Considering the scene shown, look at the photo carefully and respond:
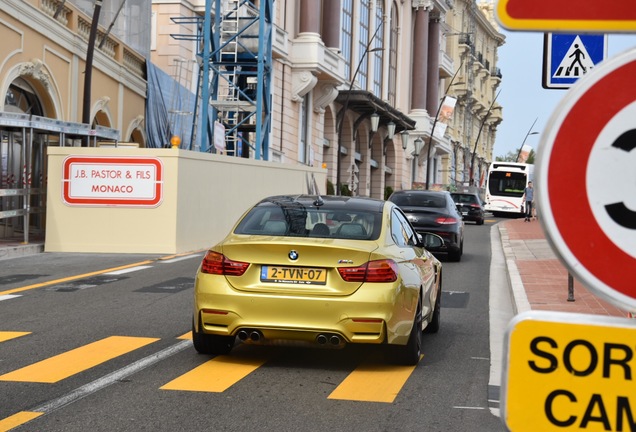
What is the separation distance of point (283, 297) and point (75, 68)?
2356 cm

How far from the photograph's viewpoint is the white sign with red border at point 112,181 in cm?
2209

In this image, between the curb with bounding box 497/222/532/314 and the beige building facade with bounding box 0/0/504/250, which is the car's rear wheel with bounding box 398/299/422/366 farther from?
the beige building facade with bounding box 0/0/504/250

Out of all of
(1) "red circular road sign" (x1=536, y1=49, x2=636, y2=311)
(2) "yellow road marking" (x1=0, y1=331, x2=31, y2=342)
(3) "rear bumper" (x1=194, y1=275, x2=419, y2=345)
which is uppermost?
(1) "red circular road sign" (x1=536, y1=49, x2=636, y2=311)

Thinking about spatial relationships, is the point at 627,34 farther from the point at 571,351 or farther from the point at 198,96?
the point at 198,96

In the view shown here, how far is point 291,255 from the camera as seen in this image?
8422 millimetres

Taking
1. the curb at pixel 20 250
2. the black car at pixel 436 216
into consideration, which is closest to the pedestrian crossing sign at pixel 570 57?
the black car at pixel 436 216

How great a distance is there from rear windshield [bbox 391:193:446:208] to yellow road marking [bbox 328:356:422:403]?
48.0 feet

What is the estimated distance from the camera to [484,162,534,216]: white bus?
209 feet

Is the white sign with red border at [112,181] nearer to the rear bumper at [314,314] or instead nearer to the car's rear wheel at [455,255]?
the car's rear wheel at [455,255]

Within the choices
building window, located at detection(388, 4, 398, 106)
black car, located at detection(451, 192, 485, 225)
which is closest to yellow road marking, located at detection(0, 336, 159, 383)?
black car, located at detection(451, 192, 485, 225)

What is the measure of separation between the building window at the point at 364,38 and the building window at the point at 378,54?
179 centimetres

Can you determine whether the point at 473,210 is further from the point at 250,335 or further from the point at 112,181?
the point at 250,335

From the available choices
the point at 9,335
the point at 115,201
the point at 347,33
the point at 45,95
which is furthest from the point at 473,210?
the point at 9,335

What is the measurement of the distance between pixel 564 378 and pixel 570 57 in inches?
304
